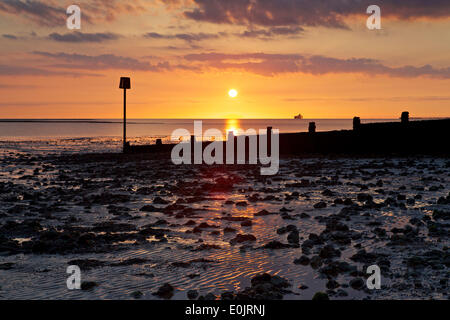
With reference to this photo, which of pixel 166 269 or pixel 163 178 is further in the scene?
pixel 163 178

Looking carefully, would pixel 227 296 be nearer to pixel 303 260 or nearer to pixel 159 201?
pixel 303 260

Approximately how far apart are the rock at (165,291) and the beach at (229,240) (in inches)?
0.5

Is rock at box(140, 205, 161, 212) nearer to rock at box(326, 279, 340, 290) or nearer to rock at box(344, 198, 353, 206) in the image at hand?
rock at box(344, 198, 353, 206)

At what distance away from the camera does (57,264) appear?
6.61 meters

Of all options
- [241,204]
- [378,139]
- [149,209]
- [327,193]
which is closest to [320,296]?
[241,204]

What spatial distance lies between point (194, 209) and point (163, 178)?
22.6 ft

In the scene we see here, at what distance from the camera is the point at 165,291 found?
545cm

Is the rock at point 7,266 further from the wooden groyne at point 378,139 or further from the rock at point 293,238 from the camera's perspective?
the wooden groyne at point 378,139

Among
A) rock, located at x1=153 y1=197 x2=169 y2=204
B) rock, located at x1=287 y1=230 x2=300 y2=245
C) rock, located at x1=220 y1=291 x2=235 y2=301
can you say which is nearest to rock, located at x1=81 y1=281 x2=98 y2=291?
rock, located at x1=220 y1=291 x2=235 y2=301

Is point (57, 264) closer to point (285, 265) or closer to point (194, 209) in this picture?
point (285, 265)

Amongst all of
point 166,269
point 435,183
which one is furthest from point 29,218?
point 435,183

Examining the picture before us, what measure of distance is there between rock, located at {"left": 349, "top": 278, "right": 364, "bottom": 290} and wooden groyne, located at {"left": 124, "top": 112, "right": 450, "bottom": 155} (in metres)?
18.9

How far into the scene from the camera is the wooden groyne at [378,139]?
22344mm

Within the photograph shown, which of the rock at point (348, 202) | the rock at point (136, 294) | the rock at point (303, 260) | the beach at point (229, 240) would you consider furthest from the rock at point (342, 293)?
the rock at point (348, 202)
